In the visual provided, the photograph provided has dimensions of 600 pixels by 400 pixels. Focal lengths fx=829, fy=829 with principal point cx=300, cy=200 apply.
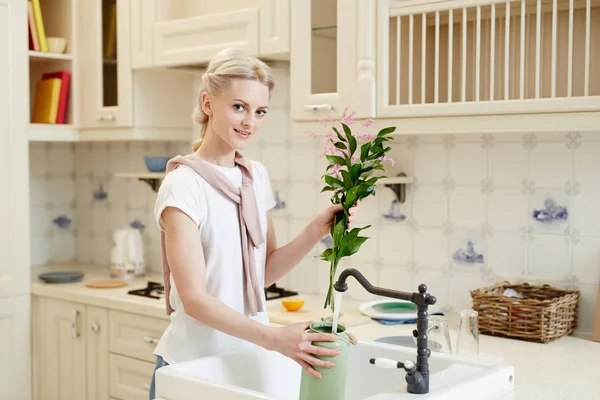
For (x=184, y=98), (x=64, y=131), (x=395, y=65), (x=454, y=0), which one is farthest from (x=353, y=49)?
(x=64, y=131)

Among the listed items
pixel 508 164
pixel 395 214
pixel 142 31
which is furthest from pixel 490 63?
pixel 142 31

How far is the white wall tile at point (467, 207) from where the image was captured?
280 cm

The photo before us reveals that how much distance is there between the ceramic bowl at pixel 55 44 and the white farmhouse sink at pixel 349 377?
2258mm

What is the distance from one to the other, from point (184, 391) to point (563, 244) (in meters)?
1.47

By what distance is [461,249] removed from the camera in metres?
2.86

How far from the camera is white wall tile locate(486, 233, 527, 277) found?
8.91 ft

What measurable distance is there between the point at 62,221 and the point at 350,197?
2.86 metres

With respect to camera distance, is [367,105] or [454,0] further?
[367,105]

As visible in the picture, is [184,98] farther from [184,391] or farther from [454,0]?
[184,391]

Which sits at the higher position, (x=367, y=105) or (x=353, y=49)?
(x=353, y=49)

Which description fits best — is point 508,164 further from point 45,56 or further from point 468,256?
point 45,56

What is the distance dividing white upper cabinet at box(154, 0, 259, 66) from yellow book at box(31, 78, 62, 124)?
0.63 metres

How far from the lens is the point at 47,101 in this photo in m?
3.71


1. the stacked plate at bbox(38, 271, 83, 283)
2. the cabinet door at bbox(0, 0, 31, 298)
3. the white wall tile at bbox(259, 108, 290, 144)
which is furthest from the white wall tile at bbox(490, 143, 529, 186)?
the cabinet door at bbox(0, 0, 31, 298)
